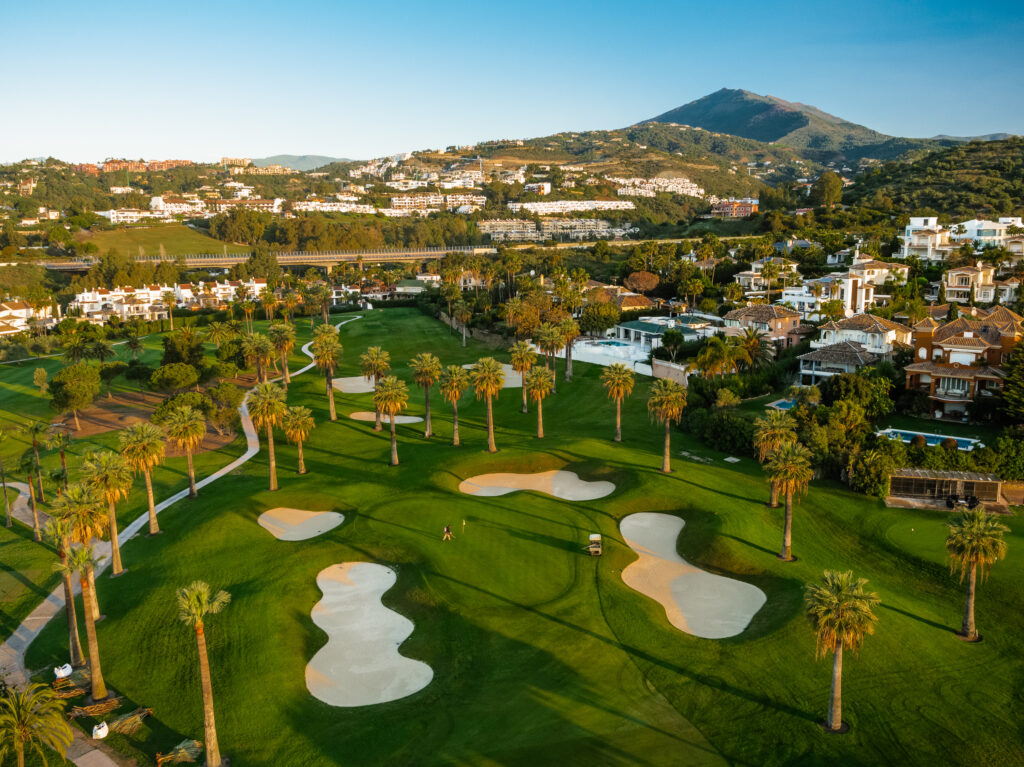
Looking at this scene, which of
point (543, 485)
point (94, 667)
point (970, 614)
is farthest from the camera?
point (543, 485)

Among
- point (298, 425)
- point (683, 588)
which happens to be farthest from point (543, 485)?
point (298, 425)

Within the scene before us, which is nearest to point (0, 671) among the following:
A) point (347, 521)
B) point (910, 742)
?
point (347, 521)

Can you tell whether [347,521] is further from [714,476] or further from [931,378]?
[931,378]

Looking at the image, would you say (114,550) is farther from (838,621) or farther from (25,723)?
(838,621)

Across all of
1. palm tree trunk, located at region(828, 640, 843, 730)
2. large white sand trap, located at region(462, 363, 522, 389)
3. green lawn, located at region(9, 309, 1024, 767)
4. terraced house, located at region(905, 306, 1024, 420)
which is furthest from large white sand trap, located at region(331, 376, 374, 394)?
palm tree trunk, located at region(828, 640, 843, 730)

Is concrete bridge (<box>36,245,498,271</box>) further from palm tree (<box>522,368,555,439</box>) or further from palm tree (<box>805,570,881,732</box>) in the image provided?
palm tree (<box>805,570,881,732</box>)

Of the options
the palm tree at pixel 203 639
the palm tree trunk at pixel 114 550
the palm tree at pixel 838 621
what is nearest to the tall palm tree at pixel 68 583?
the palm tree at pixel 203 639
